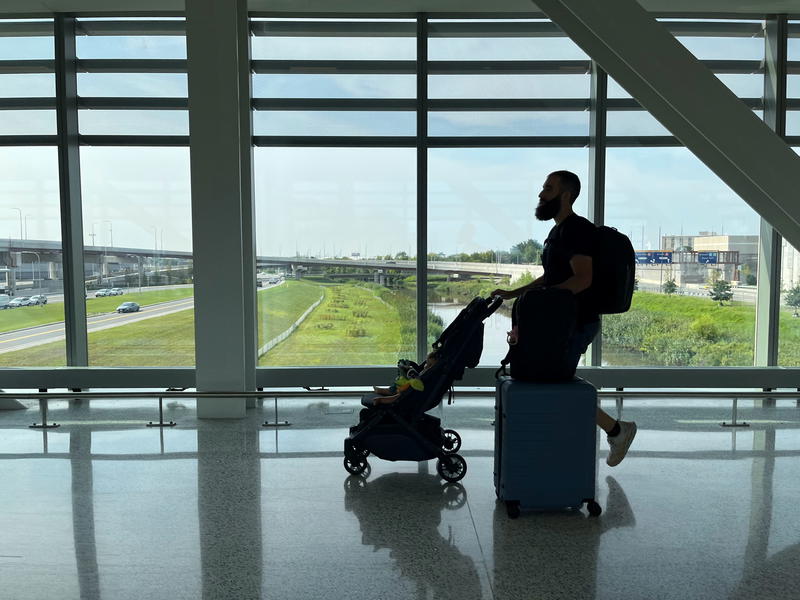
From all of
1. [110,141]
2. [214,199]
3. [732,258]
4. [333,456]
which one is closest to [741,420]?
[732,258]

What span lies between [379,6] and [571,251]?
14.6ft

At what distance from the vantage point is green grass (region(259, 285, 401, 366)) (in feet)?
23.6

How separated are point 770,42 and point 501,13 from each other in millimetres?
3045

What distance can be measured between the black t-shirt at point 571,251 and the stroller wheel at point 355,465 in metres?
1.72

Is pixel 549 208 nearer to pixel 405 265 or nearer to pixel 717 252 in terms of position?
pixel 405 265

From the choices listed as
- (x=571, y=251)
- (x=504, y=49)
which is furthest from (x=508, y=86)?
(x=571, y=251)

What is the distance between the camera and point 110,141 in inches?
280

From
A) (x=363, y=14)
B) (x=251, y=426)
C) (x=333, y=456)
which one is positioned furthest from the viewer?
(x=363, y=14)

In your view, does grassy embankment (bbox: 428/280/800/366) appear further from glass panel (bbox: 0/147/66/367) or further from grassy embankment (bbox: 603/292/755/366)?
glass panel (bbox: 0/147/66/367)

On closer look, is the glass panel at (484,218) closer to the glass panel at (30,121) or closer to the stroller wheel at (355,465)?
the stroller wheel at (355,465)

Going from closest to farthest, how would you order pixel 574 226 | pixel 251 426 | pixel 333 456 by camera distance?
1. pixel 574 226
2. pixel 333 456
3. pixel 251 426

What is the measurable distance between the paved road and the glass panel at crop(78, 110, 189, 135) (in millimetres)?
2007

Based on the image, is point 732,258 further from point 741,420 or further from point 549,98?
point 549,98

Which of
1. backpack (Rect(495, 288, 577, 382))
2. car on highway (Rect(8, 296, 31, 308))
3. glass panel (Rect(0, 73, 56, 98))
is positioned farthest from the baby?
glass panel (Rect(0, 73, 56, 98))
